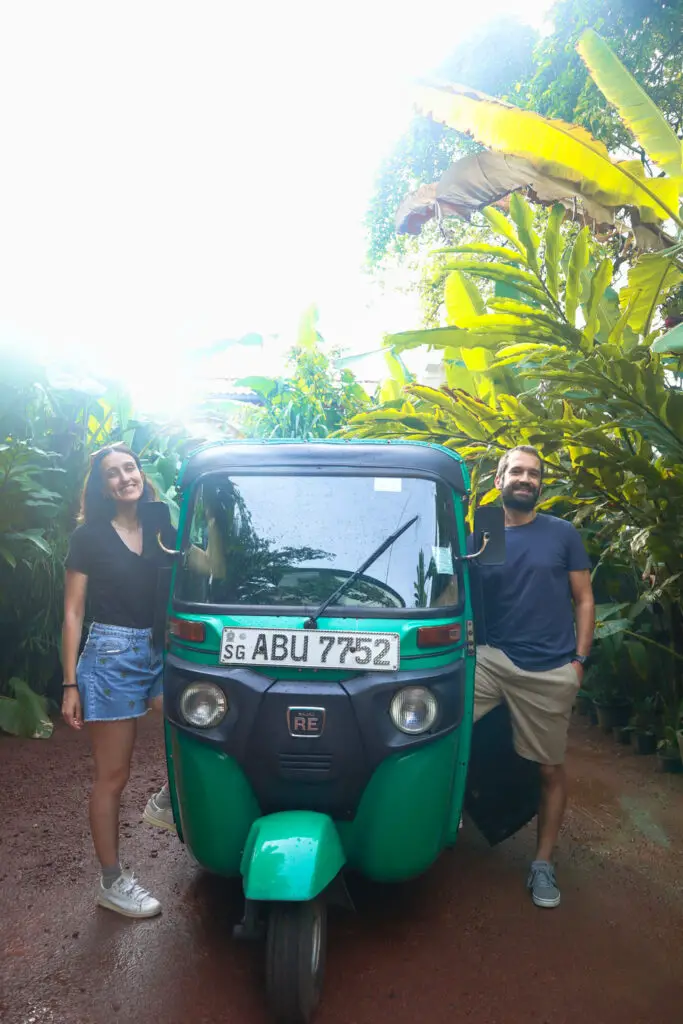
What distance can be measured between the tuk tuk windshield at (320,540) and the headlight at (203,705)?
0.33 meters

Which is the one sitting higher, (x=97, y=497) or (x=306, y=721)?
(x=97, y=497)

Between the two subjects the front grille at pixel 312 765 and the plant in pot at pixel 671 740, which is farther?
the plant in pot at pixel 671 740

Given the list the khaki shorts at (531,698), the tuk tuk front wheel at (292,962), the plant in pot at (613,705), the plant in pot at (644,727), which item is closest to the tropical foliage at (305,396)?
the plant in pot at (613,705)

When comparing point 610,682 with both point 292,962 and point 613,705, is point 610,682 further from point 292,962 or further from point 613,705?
point 292,962

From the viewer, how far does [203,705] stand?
3070mm

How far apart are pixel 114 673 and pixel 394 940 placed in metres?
1.52

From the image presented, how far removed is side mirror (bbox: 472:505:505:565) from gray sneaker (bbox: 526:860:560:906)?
1.47m

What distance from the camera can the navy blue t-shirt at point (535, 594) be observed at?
3.73m

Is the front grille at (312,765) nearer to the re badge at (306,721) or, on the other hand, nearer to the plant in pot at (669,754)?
the re badge at (306,721)

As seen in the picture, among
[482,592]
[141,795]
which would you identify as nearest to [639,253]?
[482,592]

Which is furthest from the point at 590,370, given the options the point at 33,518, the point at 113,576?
the point at 33,518

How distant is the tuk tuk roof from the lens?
129 inches

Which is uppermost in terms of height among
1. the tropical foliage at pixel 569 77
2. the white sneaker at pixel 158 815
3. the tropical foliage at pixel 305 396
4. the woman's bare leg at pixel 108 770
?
the tropical foliage at pixel 569 77

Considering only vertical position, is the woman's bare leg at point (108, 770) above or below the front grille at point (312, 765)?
below
